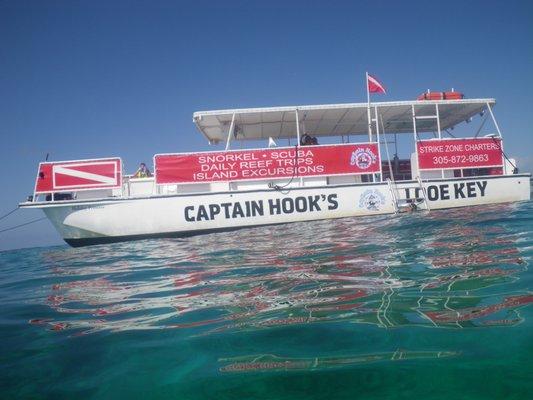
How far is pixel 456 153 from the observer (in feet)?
32.6

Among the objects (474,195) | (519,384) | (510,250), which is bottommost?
(519,384)

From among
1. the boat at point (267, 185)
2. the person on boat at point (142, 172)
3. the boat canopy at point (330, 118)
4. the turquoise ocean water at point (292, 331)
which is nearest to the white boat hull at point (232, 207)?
the boat at point (267, 185)

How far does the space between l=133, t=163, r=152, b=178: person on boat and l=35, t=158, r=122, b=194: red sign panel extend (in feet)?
4.48

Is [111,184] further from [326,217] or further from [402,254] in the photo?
[402,254]

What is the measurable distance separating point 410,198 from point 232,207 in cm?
509

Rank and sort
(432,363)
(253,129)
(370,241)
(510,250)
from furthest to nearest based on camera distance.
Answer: (253,129), (370,241), (510,250), (432,363)

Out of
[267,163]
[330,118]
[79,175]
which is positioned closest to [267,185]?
[267,163]

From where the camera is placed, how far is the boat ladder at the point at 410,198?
9.02 metres

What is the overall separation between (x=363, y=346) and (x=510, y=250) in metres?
2.68

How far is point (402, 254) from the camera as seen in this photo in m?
3.71

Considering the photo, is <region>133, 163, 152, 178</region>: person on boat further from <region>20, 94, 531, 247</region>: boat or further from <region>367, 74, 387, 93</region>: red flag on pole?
<region>367, 74, 387, 93</region>: red flag on pole

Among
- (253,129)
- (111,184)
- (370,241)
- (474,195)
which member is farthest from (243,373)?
(253,129)

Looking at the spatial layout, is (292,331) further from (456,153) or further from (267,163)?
(456,153)

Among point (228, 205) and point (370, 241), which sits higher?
point (228, 205)
